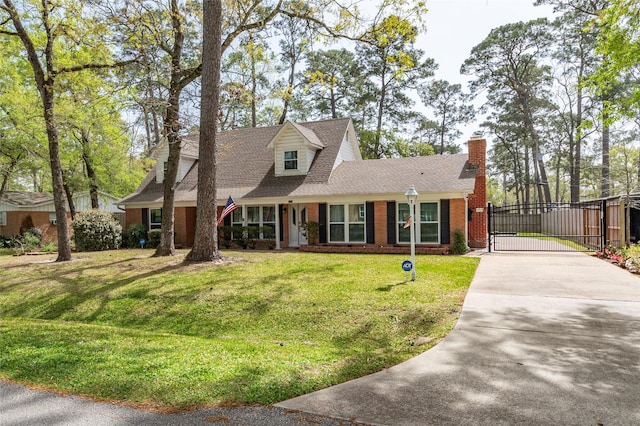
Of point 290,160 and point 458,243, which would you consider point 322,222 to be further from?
point 458,243

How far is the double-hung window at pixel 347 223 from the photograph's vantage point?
1727 cm

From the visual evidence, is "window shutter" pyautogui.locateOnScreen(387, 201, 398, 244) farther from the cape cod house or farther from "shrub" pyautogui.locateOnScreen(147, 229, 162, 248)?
"shrub" pyautogui.locateOnScreen(147, 229, 162, 248)

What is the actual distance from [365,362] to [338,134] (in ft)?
55.9

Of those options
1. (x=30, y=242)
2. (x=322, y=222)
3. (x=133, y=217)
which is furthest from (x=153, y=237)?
(x=322, y=222)

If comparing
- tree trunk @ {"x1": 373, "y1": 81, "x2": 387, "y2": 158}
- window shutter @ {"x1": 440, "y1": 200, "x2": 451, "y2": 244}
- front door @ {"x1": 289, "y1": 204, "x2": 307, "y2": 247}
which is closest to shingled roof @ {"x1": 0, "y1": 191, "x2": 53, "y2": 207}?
front door @ {"x1": 289, "y1": 204, "x2": 307, "y2": 247}

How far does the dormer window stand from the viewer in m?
19.7

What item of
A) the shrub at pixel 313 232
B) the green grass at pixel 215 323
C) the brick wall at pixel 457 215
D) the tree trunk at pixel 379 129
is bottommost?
the green grass at pixel 215 323

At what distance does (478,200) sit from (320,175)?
281 inches

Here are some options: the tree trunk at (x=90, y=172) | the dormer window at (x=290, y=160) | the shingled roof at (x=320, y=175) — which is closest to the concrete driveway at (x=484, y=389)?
the shingled roof at (x=320, y=175)

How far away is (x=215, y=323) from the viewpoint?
25.0 ft

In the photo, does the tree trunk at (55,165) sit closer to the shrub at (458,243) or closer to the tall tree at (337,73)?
the shrub at (458,243)

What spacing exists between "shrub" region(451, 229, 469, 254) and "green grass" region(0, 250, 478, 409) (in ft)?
5.77

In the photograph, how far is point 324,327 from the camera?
271 inches

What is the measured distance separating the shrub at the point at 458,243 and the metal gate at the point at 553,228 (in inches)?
43.9
